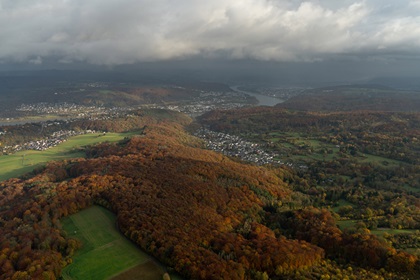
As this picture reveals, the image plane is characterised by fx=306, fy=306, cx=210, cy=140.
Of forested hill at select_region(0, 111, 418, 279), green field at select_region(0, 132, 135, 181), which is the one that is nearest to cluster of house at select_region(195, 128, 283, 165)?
forested hill at select_region(0, 111, 418, 279)

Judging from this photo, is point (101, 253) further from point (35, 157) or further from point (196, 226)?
point (35, 157)

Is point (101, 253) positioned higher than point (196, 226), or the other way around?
point (196, 226)

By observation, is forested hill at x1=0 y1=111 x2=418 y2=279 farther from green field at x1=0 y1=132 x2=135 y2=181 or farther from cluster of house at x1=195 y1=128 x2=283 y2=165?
cluster of house at x1=195 y1=128 x2=283 y2=165

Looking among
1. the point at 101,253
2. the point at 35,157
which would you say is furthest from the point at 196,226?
the point at 35,157

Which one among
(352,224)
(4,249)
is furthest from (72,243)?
(352,224)

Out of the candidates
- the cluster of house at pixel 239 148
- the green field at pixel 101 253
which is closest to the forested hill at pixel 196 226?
the green field at pixel 101 253

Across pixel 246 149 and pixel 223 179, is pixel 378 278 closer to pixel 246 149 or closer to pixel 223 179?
pixel 223 179

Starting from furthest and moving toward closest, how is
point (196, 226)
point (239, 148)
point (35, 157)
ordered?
point (239, 148), point (35, 157), point (196, 226)
